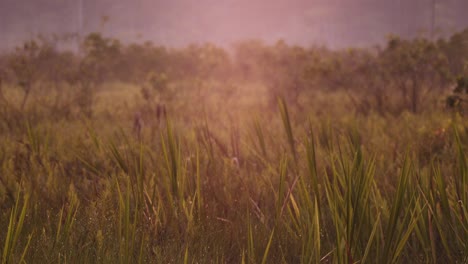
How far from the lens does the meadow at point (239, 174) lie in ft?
3.05

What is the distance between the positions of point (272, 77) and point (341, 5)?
157 inches

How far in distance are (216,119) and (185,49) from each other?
569 centimetres

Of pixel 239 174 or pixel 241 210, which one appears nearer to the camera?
pixel 241 210

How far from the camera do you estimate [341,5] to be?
9109 millimetres

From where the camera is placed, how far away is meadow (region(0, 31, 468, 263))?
931 mm

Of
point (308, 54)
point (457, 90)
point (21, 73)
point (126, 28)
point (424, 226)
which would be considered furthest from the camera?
point (126, 28)

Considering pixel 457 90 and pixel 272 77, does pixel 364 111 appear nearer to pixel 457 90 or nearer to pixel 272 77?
pixel 457 90

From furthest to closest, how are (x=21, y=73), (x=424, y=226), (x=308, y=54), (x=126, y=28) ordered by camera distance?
(x=126, y=28), (x=308, y=54), (x=21, y=73), (x=424, y=226)

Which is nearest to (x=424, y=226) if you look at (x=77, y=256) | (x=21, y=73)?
(x=77, y=256)

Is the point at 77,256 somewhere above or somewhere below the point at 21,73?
below

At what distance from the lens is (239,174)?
67.2 inches

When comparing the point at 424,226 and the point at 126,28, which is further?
the point at 126,28

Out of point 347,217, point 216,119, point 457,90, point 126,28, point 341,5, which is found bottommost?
point 216,119

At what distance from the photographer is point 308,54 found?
16.0ft
